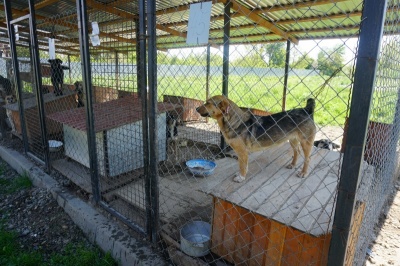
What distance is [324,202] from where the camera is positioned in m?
2.11

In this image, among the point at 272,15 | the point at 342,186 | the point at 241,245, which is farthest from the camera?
the point at 272,15

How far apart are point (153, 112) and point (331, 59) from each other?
4.80 feet

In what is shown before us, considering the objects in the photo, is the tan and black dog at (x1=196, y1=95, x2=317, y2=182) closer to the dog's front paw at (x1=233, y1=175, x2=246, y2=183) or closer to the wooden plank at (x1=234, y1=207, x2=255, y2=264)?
the dog's front paw at (x1=233, y1=175, x2=246, y2=183)

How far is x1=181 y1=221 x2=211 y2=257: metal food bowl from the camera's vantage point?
220 cm

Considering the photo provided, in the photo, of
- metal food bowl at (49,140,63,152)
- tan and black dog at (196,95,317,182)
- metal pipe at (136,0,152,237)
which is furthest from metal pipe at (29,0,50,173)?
tan and black dog at (196,95,317,182)

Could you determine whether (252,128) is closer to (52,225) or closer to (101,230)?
(101,230)

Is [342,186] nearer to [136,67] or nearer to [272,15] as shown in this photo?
[136,67]

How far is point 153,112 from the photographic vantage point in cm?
218

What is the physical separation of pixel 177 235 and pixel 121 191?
1.22 m

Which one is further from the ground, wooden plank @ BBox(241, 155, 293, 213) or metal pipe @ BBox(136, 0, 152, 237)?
metal pipe @ BBox(136, 0, 152, 237)

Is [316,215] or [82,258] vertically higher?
[316,215]

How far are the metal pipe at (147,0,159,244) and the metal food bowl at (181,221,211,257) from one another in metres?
0.32

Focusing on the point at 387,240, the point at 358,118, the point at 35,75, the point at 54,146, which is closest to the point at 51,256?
the point at 35,75

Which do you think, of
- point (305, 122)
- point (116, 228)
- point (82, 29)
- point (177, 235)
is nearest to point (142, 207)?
point (116, 228)
